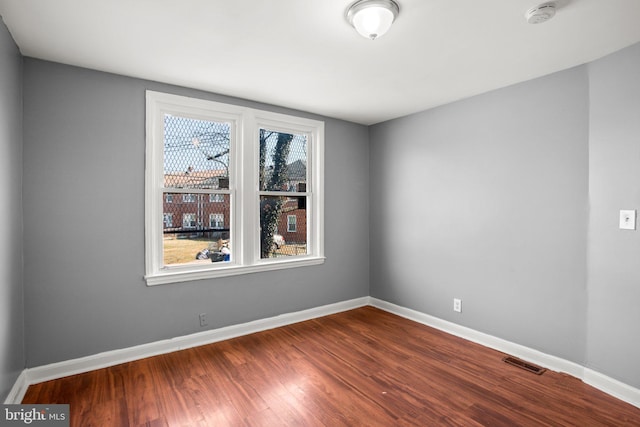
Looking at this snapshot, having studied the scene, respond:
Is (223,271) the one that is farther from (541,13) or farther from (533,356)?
(541,13)

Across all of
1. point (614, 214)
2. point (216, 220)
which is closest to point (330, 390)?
point (216, 220)

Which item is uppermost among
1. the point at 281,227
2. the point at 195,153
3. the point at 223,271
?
the point at 195,153

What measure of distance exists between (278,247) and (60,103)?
7.69 ft

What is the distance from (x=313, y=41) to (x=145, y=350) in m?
2.85

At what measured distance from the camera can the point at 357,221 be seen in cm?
444

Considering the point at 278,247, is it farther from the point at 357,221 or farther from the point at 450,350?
the point at 450,350

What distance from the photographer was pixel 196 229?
10.7 feet

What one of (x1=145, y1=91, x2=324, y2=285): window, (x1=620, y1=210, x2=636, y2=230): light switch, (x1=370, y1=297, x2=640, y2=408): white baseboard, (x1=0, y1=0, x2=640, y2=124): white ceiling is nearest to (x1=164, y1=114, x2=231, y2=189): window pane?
(x1=145, y1=91, x2=324, y2=285): window

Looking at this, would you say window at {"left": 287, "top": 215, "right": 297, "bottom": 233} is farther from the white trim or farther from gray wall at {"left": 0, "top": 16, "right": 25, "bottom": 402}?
the white trim

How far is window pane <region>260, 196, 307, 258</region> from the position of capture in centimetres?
375

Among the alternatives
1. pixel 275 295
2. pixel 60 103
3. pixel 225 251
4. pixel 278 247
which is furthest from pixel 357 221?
pixel 60 103

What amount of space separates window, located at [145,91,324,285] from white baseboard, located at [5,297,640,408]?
574mm

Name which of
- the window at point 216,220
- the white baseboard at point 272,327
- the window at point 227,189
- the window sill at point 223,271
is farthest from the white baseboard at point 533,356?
the window at point 216,220

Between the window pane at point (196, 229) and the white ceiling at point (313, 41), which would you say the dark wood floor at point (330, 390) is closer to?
the window pane at point (196, 229)
